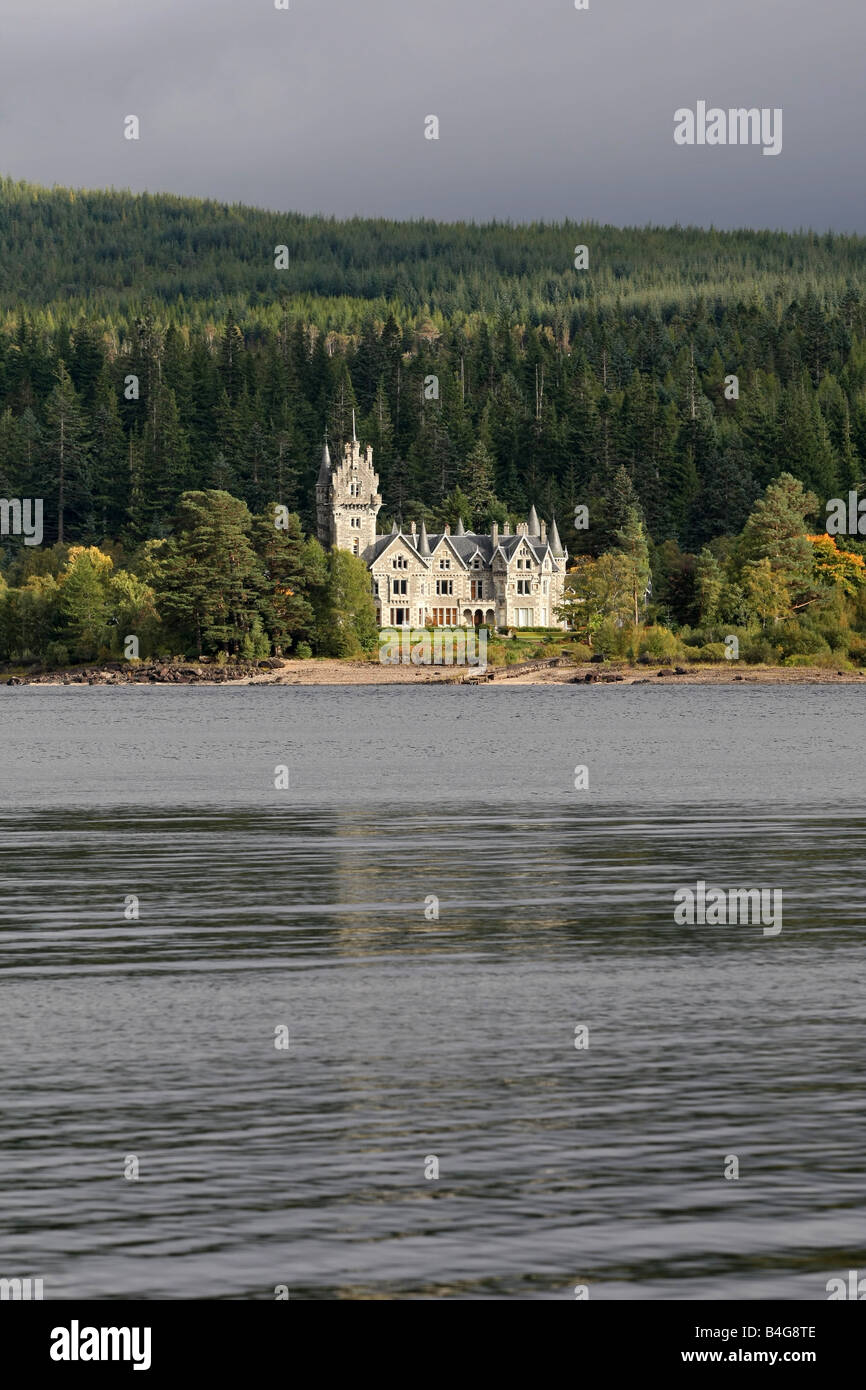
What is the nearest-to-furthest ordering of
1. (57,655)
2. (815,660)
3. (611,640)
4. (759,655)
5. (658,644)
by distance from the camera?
1. (815,660)
2. (759,655)
3. (658,644)
4. (611,640)
5. (57,655)

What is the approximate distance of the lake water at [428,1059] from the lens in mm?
15156

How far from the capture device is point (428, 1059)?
2167cm

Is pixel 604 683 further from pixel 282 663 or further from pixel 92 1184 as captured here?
pixel 92 1184

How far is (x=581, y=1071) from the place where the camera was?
20922mm

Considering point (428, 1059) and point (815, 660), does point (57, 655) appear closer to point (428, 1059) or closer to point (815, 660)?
point (815, 660)

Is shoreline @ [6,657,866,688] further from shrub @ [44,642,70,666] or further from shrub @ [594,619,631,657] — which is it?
shrub @ [594,619,631,657]

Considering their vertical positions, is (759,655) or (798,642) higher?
(798,642)

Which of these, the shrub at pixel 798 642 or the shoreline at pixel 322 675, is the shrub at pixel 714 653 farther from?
the shrub at pixel 798 642

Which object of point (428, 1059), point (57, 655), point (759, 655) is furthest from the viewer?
point (57, 655)

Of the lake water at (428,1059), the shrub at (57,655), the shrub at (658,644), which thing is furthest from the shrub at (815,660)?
the lake water at (428,1059)

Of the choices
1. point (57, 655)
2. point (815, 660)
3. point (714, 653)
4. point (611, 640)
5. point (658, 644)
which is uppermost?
point (611, 640)

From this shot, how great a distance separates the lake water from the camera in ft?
49.7

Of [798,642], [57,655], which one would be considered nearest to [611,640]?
[798,642]

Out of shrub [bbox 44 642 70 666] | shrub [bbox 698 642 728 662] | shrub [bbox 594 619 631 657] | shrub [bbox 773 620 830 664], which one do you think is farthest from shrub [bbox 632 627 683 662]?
shrub [bbox 44 642 70 666]
